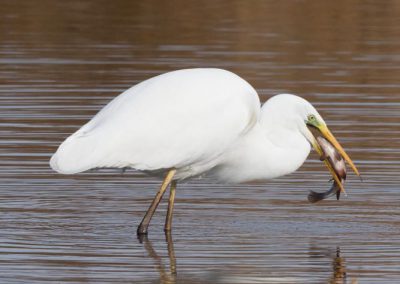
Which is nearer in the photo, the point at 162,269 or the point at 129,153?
the point at 162,269

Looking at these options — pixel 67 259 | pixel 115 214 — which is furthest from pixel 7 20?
pixel 67 259

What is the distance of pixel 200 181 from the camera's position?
43.9ft

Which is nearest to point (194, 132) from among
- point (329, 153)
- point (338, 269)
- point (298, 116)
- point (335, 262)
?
point (298, 116)

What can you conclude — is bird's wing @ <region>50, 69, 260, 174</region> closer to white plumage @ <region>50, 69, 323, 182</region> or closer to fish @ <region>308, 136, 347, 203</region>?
white plumage @ <region>50, 69, 323, 182</region>

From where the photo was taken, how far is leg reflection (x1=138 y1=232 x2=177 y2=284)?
9.76 m

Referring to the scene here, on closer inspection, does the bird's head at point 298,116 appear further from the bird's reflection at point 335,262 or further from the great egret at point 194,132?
the bird's reflection at point 335,262

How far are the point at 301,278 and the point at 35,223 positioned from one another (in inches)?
102

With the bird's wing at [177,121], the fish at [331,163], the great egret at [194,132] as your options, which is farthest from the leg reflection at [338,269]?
the bird's wing at [177,121]

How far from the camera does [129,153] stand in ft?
35.6

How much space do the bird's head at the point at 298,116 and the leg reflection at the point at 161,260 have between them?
1.19m

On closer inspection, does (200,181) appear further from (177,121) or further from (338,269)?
(338,269)

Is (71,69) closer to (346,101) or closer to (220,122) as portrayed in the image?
(346,101)

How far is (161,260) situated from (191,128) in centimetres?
109

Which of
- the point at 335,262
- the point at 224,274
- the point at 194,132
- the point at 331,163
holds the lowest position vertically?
the point at 335,262
